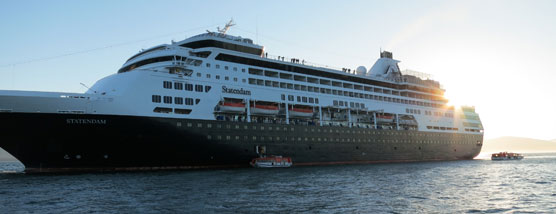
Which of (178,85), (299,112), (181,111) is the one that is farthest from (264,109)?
(178,85)

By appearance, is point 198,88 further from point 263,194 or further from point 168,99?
point 263,194

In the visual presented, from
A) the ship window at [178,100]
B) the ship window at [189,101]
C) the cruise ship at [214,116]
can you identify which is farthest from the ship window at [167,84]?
the ship window at [189,101]

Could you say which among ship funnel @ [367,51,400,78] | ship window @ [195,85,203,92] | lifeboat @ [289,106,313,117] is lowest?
lifeboat @ [289,106,313,117]

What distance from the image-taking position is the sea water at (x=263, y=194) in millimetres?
19828

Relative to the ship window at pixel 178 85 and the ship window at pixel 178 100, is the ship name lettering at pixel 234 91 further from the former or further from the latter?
the ship window at pixel 178 100

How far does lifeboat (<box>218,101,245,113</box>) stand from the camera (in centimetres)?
4088

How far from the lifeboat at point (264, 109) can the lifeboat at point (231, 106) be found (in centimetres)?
154

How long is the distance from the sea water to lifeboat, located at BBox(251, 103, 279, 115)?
38.6ft

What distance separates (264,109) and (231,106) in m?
4.21

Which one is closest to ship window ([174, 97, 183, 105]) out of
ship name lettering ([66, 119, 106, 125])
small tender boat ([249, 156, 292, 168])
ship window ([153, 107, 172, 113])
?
ship window ([153, 107, 172, 113])

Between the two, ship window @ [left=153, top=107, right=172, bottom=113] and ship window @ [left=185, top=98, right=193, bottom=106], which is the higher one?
ship window @ [left=185, top=98, right=193, bottom=106]

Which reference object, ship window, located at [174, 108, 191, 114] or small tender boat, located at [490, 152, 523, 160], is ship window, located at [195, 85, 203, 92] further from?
small tender boat, located at [490, 152, 523, 160]

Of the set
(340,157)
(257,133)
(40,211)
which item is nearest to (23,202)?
(40,211)

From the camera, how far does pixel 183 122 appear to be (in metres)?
37.6
